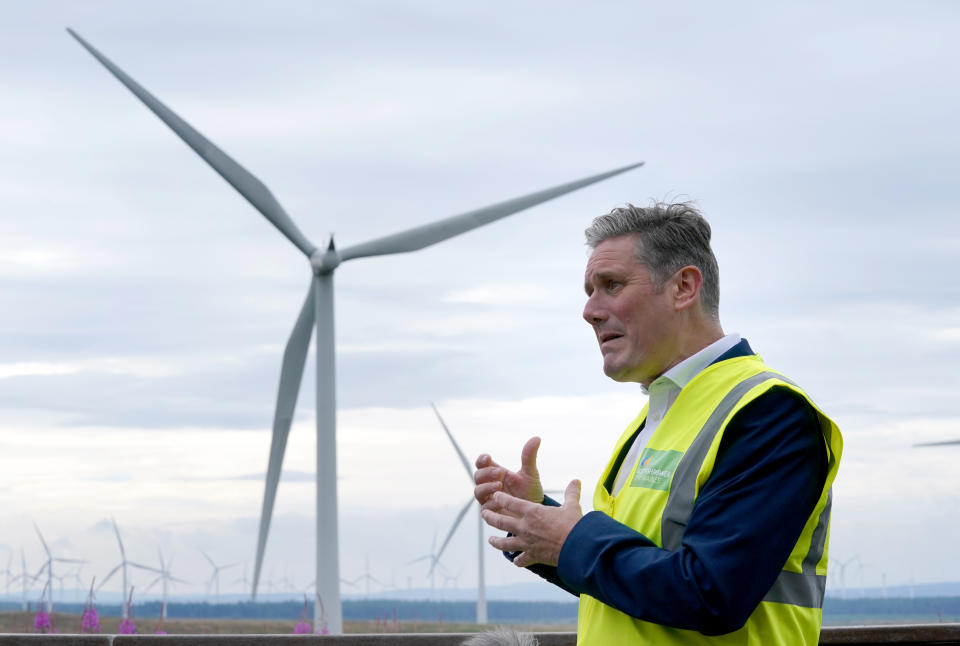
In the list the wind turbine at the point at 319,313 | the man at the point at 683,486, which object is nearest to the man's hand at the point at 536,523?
the man at the point at 683,486

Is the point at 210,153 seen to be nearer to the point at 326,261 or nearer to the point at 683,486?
the point at 326,261

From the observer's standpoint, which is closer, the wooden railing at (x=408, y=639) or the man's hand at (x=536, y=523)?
the man's hand at (x=536, y=523)

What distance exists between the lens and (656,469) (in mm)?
2809

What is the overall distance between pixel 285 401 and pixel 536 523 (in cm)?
1909

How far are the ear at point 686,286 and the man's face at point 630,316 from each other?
0.7 inches

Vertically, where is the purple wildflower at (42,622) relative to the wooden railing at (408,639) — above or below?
above

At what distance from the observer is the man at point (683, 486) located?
8.20 ft

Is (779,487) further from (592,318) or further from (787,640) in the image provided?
(592,318)

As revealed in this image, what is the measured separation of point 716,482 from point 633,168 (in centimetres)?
2280

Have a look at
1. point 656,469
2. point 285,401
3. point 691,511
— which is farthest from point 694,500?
point 285,401

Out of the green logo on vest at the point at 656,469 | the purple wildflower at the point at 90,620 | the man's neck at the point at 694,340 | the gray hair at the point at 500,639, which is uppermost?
the man's neck at the point at 694,340

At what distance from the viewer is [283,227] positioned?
70.4 ft

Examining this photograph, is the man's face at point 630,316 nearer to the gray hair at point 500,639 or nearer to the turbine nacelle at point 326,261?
the gray hair at point 500,639

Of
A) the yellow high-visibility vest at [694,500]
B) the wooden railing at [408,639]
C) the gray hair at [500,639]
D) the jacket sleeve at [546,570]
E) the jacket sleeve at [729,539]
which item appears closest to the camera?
the jacket sleeve at [729,539]
